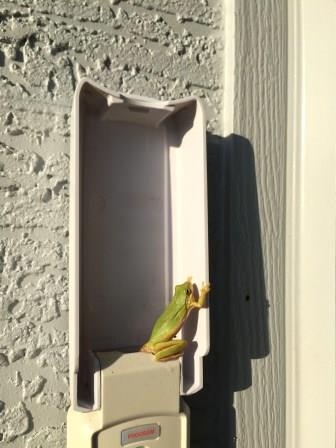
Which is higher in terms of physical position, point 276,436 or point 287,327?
point 287,327

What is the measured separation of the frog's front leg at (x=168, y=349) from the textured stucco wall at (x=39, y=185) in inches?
7.2

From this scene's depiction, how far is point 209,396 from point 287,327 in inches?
9.2

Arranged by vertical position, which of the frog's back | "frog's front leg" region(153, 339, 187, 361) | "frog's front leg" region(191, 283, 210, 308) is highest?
"frog's front leg" region(191, 283, 210, 308)

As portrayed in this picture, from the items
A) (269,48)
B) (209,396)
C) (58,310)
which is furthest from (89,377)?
(269,48)

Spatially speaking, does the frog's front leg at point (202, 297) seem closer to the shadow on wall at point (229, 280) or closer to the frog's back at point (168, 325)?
the frog's back at point (168, 325)

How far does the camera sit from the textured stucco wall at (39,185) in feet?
2.62

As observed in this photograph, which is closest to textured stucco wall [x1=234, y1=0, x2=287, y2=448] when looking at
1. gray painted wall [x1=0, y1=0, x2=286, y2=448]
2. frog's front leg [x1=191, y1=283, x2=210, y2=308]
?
gray painted wall [x1=0, y1=0, x2=286, y2=448]

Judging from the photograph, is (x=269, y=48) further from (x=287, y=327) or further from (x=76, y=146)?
(x=287, y=327)

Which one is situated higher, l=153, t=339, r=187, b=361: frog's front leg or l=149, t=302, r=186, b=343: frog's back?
l=149, t=302, r=186, b=343: frog's back

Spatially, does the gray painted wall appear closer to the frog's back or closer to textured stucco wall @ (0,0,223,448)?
textured stucco wall @ (0,0,223,448)

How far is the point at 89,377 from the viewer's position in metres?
0.80

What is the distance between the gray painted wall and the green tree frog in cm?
18

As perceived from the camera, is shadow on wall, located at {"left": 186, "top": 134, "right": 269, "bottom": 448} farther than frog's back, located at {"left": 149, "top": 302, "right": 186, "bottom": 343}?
Yes

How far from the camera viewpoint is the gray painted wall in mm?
801
